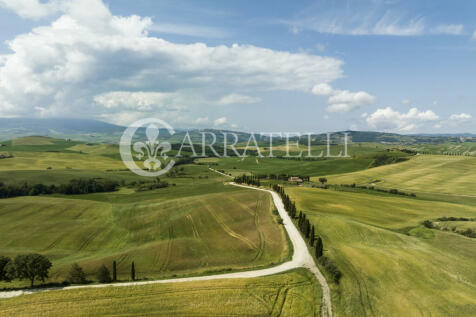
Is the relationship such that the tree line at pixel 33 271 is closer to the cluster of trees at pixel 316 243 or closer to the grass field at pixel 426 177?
the cluster of trees at pixel 316 243

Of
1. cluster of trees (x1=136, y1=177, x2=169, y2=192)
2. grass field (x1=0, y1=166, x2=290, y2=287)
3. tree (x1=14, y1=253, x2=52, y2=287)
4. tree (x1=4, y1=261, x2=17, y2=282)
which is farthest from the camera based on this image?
cluster of trees (x1=136, y1=177, x2=169, y2=192)

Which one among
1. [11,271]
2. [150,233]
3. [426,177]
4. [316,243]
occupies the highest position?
[426,177]

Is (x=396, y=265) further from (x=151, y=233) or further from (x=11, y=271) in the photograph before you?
(x=11, y=271)

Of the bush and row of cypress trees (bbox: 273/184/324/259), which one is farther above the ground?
row of cypress trees (bbox: 273/184/324/259)

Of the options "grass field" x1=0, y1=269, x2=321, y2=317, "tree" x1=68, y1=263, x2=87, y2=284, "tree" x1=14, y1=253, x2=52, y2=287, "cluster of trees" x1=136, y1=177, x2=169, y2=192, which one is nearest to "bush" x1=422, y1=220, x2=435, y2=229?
"grass field" x1=0, y1=269, x2=321, y2=317

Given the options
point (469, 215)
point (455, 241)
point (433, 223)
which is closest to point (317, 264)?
point (455, 241)

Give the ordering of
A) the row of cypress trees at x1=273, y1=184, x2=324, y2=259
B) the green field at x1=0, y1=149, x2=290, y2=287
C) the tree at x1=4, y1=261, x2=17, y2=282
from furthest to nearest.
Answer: the green field at x1=0, y1=149, x2=290, y2=287, the row of cypress trees at x1=273, y1=184, x2=324, y2=259, the tree at x1=4, y1=261, x2=17, y2=282

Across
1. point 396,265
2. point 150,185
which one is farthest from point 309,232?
point 150,185

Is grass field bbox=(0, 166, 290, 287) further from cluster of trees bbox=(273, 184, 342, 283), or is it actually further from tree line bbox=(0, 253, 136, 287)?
cluster of trees bbox=(273, 184, 342, 283)

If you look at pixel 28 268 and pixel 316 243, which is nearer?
pixel 28 268
